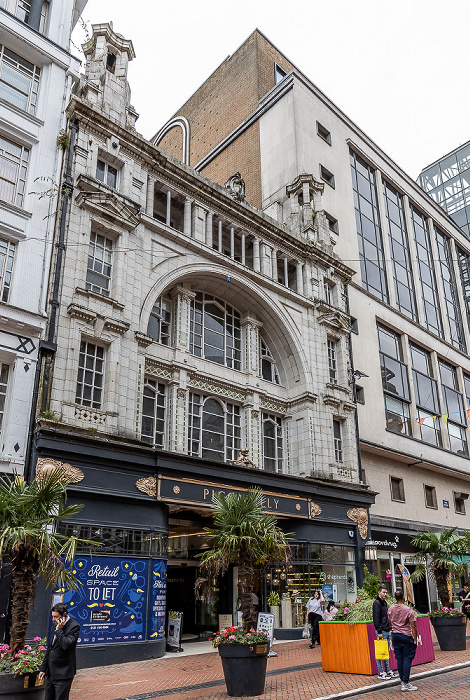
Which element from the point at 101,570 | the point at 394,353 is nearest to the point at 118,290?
the point at 101,570

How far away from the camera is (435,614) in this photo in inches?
623

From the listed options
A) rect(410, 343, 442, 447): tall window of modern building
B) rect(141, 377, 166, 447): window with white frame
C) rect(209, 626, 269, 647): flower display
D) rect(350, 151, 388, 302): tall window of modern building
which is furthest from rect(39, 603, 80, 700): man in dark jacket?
rect(350, 151, 388, 302): tall window of modern building

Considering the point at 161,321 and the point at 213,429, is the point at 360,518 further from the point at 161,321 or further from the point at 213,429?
the point at 161,321

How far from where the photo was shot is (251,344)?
2409 cm

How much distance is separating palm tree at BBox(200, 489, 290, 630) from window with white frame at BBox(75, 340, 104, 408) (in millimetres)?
6030

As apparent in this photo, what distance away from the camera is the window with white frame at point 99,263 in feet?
61.0

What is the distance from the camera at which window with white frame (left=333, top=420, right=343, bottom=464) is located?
24.8m

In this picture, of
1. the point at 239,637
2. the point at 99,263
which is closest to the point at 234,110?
the point at 99,263

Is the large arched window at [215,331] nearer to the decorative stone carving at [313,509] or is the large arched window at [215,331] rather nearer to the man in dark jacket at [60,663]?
the decorative stone carving at [313,509]

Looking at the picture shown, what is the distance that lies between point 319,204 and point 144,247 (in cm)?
1288

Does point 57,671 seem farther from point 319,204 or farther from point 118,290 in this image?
point 319,204

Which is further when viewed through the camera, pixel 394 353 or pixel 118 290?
pixel 394 353

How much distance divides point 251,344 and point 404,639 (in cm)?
1463

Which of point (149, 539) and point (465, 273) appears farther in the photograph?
point (465, 273)
